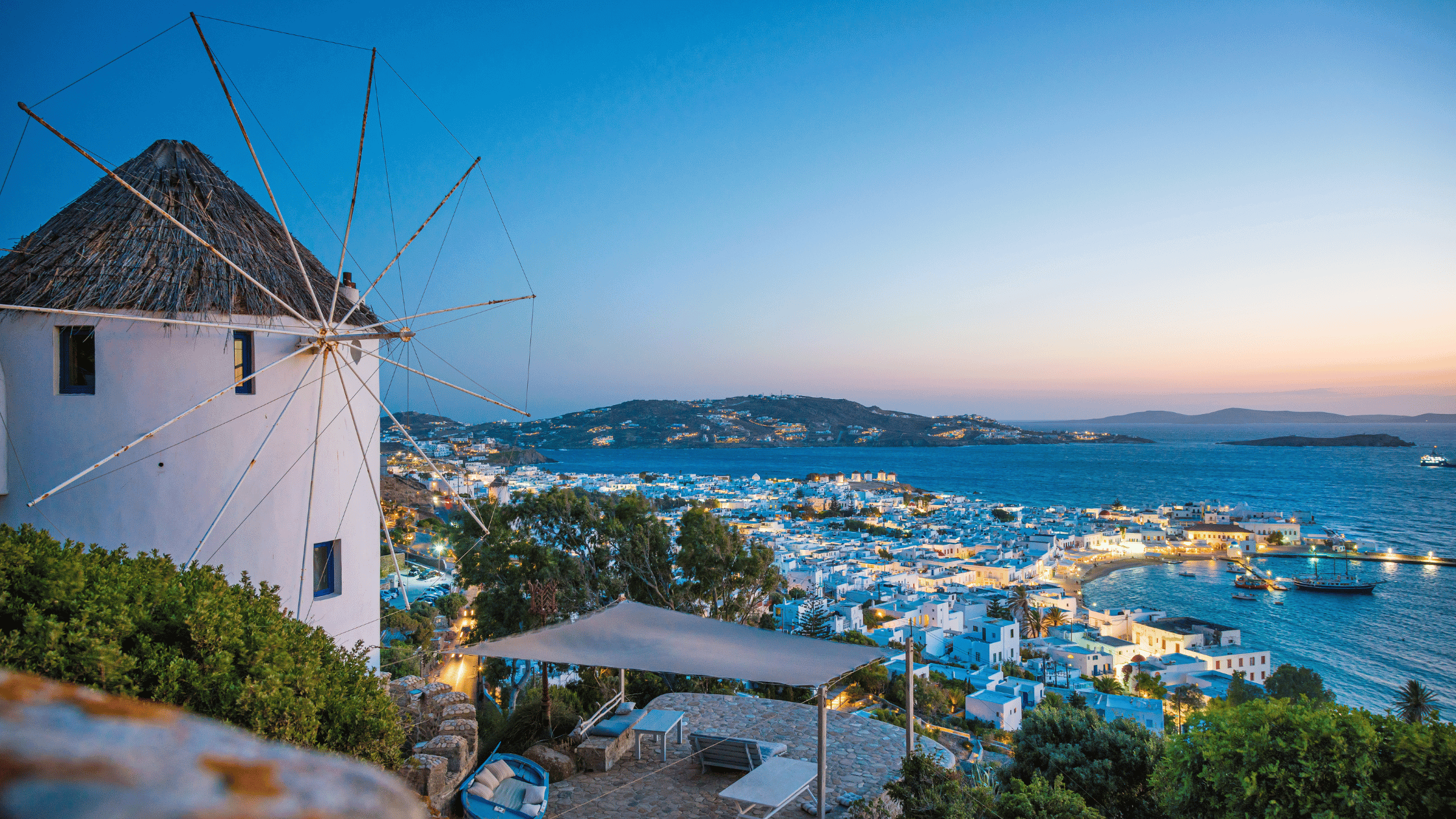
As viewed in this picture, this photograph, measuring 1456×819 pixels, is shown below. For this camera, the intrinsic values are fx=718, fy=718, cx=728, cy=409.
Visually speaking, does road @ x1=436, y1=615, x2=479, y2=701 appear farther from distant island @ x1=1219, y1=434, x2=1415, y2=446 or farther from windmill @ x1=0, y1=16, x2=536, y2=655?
distant island @ x1=1219, y1=434, x2=1415, y2=446

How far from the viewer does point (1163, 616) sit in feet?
130

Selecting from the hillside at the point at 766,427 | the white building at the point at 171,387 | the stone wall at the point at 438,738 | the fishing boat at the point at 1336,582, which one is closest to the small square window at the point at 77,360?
the white building at the point at 171,387

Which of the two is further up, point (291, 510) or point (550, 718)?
point (291, 510)

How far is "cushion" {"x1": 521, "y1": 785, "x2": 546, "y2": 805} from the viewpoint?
238 inches

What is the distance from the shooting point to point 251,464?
706 cm

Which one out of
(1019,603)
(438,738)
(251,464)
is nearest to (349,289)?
(251,464)

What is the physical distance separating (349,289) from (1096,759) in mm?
9479

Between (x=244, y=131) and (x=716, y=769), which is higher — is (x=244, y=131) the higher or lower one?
the higher one

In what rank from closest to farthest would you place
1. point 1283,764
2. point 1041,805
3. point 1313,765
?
point 1313,765 < point 1283,764 < point 1041,805

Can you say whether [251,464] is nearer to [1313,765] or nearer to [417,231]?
[417,231]

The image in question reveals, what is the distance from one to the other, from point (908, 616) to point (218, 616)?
34782mm

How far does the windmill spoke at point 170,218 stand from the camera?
195 inches

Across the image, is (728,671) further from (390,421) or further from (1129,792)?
(390,421)

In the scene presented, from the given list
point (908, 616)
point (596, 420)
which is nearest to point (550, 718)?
point (908, 616)
